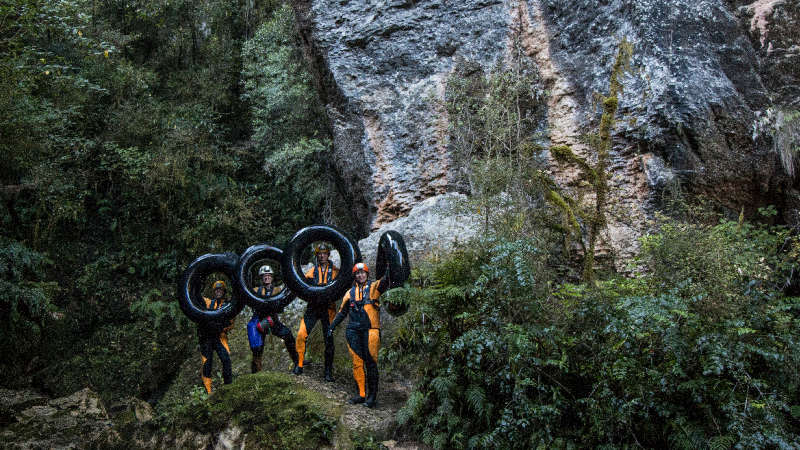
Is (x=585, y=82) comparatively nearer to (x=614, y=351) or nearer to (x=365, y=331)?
(x=614, y=351)

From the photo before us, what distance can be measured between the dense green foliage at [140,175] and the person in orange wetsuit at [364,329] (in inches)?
213

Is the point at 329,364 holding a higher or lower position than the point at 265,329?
lower

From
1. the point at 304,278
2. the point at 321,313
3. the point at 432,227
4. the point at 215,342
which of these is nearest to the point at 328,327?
the point at 321,313

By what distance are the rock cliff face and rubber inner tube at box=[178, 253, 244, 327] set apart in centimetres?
368

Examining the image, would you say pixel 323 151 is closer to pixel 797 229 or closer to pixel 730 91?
pixel 730 91

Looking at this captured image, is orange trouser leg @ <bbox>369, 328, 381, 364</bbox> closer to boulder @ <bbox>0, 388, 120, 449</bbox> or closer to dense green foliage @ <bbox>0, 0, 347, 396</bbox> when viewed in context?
boulder @ <bbox>0, 388, 120, 449</bbox>

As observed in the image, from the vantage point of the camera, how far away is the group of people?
6.17 meters

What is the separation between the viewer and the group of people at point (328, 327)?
20.2ft

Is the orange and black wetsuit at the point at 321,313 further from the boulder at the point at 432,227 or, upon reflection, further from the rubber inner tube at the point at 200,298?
the boulder at the point at 432,227

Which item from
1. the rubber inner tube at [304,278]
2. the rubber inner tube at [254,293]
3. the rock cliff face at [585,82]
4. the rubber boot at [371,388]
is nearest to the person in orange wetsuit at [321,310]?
the rubber inner tube at [304,278]

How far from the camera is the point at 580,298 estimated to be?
5512 millimetres

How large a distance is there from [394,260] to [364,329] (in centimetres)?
88

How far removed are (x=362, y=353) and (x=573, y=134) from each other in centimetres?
533

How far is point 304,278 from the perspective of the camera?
6.86 metres
